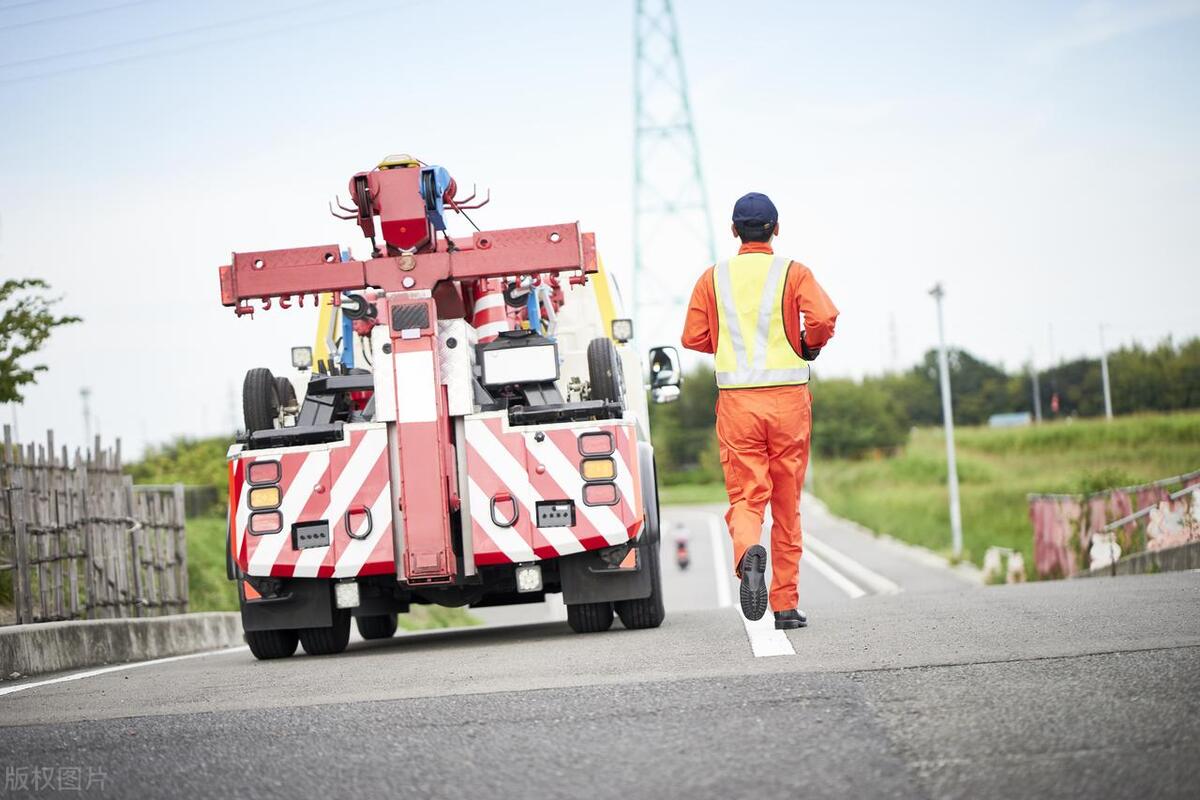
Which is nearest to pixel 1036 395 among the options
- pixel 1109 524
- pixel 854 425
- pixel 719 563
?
pixel 854 425

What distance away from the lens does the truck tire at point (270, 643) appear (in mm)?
9859

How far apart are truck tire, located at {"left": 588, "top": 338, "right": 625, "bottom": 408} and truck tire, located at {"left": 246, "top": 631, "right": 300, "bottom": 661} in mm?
2432

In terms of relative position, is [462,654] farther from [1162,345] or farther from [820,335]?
[1162,345]

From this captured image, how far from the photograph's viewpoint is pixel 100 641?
1122 cm

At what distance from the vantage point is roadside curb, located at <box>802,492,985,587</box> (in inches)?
1613

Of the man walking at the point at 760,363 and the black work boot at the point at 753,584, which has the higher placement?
the man walking at the point at 760,363

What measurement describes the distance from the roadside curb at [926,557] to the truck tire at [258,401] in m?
21.6

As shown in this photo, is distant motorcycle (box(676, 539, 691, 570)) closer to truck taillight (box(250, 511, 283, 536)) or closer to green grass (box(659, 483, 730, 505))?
green grass (box(659, 483, 730, 505))

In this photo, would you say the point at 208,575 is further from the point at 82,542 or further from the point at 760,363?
the point at 760,363

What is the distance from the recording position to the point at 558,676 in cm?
659

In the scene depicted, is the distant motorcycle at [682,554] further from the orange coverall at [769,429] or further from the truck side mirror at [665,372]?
the orange coverall at [769,429]

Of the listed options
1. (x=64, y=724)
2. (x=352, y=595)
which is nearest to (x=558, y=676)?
(x=64, y=724)

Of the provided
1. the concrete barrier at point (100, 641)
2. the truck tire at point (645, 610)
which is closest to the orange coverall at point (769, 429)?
the truck tire at point (645, 610)

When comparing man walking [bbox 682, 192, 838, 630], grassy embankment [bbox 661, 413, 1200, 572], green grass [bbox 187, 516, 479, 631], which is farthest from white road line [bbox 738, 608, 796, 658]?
grassy embankment [bbox 661, 413, 1200, 572]
